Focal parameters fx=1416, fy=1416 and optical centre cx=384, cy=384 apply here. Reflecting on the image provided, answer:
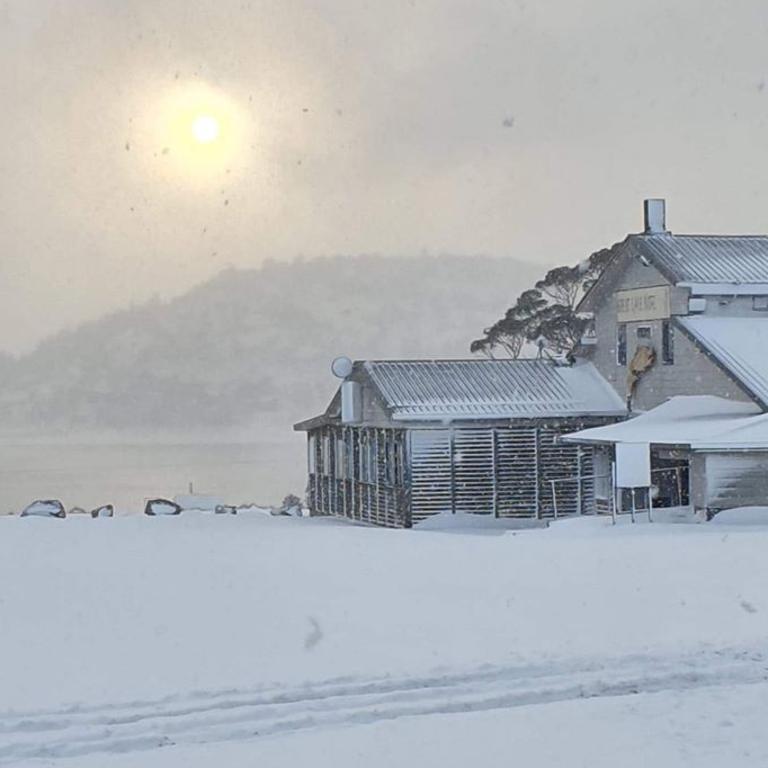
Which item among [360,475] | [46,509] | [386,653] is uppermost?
[360,475]

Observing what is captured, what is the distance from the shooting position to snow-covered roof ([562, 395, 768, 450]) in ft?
89.9

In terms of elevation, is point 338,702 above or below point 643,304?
below

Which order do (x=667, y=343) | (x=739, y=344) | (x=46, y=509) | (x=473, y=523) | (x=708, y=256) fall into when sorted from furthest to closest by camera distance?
(x=46, y=509) < (x=708, y=256) < (x=667, y=343) < (x=473, y=523) < (x=739, y=344)

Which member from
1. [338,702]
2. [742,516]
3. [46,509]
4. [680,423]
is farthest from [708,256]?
[338,702]

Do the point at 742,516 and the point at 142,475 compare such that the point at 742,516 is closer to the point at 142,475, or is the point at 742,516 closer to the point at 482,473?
the point at 482,473

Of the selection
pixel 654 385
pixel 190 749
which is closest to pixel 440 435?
pixel 654 385

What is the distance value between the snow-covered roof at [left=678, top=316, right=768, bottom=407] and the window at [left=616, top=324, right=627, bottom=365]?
2613 millimetres

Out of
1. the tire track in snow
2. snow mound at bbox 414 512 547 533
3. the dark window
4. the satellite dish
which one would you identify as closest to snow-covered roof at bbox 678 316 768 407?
the dark window

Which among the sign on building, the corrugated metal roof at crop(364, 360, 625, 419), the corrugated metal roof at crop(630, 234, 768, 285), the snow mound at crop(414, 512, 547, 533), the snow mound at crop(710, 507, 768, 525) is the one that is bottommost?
the snow mound at crop(414, 512, 547, 533)

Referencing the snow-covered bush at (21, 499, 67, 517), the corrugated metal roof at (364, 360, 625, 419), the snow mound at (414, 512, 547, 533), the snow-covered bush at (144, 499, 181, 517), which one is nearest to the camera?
the snow mound at (414, 512, 547, 533)

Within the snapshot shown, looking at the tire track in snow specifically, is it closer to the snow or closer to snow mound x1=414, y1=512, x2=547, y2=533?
snow mound x1=414, y1=512, x2=547, y2=533

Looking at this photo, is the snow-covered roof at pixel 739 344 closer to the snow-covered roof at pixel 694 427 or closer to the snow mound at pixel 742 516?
the snow-covered roof at pixel 694 427

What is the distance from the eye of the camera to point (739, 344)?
103 ft

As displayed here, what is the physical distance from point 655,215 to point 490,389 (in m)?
6.57
